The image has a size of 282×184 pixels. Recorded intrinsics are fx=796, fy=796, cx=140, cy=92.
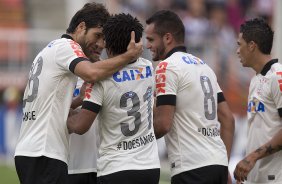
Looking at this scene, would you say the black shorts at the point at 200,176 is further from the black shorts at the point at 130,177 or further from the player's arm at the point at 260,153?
the black shorts at the point at 130,177

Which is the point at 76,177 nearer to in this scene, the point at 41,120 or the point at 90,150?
the point at 90,150

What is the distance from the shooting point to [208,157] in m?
6.84

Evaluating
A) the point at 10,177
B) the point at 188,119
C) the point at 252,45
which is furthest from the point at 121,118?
the point at 10,177

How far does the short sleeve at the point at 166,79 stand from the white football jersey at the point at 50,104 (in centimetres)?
74

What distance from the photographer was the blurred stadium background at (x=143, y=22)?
19.5 m

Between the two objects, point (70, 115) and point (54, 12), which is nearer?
point (70, 115)

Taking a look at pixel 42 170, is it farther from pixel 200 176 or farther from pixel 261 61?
pixel 261 61

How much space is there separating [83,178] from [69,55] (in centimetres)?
129

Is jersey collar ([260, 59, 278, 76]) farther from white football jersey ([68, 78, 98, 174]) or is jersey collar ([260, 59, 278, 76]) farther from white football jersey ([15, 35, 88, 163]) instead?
white football jersey ([15, 35, 88, 163])

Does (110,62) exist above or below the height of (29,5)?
below

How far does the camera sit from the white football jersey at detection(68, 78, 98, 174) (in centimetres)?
716

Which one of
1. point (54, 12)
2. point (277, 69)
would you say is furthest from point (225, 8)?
point (277, 69)

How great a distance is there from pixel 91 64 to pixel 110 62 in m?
0.18

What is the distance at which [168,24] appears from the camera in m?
7.09
